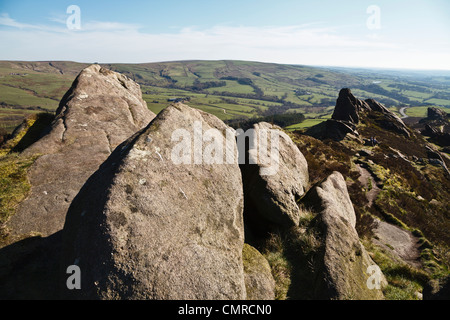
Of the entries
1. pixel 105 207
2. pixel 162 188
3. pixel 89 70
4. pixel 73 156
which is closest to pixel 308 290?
pixel 162 188

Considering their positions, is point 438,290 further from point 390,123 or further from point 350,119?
point 390,123

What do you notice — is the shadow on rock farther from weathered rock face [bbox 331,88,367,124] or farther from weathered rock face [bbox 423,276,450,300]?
weathered rock face [bbox 331,88,367,124]

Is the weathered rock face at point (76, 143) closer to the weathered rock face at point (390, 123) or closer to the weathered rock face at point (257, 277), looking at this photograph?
the weathered rock face at point (257, 277)

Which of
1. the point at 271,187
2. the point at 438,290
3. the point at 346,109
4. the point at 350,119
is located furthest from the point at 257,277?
the point at 346,109

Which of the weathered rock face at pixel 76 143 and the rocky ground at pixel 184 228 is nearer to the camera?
the rocky ground at pixel 184 228
